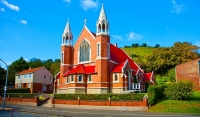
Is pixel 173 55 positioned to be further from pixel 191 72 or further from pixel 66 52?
pixel 66 52

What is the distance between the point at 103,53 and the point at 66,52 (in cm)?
1058

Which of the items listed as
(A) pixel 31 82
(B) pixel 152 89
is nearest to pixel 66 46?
(A) pixel 31 82

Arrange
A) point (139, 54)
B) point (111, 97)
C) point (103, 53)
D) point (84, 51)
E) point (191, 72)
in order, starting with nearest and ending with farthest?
point (111, 97), point (103, 53), point (191, 72), point (84, 51), point (139, 54)

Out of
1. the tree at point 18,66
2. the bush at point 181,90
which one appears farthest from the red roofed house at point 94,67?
the tree at point 18,66

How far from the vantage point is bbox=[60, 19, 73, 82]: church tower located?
4488 cm

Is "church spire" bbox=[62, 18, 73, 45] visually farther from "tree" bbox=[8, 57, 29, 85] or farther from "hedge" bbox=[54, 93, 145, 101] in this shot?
"tree" bbox=[8, 57, 29, 85]

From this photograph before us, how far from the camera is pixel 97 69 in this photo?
38.9 metres

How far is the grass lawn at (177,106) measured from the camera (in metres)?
24.8

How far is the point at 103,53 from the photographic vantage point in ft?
127

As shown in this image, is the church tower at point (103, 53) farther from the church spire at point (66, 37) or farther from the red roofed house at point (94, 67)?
the church spire at point (66, 37)

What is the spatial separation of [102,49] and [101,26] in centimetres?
480

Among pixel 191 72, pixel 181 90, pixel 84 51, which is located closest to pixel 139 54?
pixel 191 72

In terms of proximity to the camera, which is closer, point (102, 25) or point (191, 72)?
point (102, 25)

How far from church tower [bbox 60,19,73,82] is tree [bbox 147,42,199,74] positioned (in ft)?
95.5
